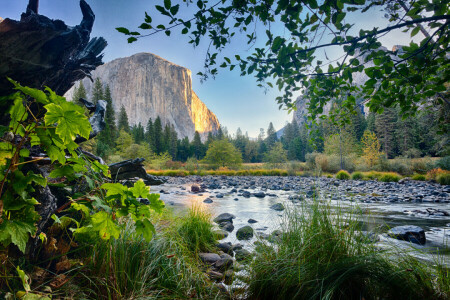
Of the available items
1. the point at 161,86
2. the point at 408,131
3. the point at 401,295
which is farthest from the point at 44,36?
the point at 161,86

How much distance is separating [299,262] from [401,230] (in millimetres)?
Result: 3419

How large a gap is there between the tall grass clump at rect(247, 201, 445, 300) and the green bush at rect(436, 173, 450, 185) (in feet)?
50.0

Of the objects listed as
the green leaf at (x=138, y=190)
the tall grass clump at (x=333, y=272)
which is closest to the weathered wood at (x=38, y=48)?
the green leaf at (x=138, y=190)

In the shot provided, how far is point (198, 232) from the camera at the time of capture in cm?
312

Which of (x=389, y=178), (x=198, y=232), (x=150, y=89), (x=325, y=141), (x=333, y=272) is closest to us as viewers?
(x=333, y=272)

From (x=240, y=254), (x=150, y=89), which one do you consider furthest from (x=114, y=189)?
(x=150, y=89)

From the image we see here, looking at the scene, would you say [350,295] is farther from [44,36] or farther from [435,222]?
[435,222]

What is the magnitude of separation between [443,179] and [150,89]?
324ft

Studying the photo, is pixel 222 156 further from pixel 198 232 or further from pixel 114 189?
pixel 114 189

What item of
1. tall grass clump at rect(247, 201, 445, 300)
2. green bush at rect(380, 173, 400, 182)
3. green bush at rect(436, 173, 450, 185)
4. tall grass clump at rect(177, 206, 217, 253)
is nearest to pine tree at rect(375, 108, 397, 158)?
green bush at rect(380, 173, 400, 182)

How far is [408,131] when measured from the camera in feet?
100

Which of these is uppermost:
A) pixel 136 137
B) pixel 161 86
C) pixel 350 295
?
pixel 161 86

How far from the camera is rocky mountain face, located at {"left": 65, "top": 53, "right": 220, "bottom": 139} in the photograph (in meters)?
88.8

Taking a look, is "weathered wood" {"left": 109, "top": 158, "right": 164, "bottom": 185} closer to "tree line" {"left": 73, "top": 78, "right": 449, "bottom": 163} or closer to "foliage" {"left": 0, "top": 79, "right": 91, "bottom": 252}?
"foliage" {"left": 0, "top": 79, "right": 91, "bottom": 252}
